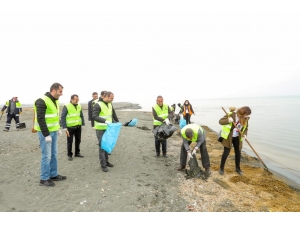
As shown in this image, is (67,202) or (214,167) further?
(214,167)

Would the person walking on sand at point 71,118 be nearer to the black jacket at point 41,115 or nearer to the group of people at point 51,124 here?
the group of people at point 51,124

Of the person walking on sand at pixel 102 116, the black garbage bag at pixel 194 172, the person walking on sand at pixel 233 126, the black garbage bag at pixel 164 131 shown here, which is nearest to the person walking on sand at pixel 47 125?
the person walking on sand at pixel 102 116

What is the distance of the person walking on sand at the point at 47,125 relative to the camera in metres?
3.44

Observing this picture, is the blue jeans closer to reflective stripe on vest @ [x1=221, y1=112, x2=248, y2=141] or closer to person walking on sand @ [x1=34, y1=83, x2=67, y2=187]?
person walking on sand @ [x1=34, y1=83, x2=67, y2=187]

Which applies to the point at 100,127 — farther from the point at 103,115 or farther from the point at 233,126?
the point at 233,126

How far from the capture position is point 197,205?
338 cm

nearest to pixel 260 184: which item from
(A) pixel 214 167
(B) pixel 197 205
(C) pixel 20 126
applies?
(A) pixel 214 167

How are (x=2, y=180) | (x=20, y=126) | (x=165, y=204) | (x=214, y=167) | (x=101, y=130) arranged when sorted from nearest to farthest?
(x=165, y=204), (x=2, y=180), (x=101, y=130), (x=214, y=167), (x=20, y=126)

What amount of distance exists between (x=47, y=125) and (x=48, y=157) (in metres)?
0.63

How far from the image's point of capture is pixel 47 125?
361 cm

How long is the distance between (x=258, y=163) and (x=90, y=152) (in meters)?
5.85

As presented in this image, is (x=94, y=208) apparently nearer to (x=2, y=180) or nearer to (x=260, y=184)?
(x=2, y=180)

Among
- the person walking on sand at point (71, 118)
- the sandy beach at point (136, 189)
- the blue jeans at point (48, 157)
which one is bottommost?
the sandy beach at point (136, 189)

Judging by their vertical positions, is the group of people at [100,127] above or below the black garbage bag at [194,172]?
above
